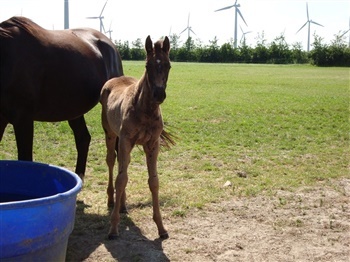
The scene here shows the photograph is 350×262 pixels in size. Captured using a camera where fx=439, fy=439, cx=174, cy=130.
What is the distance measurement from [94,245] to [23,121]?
1271 mm

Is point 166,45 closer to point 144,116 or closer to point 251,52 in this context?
point 144,116

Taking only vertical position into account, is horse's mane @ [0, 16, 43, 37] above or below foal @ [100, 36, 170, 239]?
above

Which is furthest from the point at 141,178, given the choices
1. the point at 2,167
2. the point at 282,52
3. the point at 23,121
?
the point at 282,52

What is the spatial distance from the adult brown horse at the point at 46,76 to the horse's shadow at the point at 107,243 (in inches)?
34.4

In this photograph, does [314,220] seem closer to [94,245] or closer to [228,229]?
[228,229]

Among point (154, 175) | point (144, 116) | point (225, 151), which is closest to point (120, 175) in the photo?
point (154, 175)

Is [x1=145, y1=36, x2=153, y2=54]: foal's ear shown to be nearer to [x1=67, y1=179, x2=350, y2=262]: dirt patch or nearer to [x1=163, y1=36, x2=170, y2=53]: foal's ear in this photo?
[x1=163, y1=36, x2=170, y2=53]: foal's ear

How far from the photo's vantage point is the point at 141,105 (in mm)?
3830

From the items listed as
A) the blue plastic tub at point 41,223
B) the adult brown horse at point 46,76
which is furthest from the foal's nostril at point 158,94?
the adult brown horse at point 46,76

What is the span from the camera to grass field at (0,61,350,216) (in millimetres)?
5488

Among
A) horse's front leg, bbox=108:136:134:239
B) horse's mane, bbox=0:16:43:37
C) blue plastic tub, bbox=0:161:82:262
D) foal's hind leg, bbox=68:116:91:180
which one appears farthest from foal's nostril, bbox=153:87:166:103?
foal's hind leg, bbox=68:116:91:180

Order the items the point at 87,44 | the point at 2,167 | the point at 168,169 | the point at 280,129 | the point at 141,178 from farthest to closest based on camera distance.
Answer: the point at 280,129
the point at 168,169
the point at 141,178
the point at 87,44
the point at 2,167

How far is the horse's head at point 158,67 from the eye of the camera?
3.42 meters

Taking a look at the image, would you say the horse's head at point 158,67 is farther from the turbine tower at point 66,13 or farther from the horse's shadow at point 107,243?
the turbine tower at point 66,13
